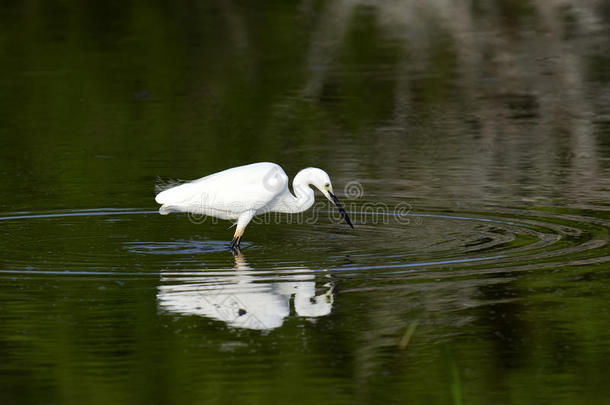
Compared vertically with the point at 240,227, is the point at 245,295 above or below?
below

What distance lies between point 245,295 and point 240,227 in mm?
2185

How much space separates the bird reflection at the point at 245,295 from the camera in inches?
320

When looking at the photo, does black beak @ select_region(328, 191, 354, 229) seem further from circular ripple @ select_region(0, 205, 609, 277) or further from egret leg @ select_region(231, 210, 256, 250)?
egret leg @ select_region(231, 210, 256, 250)

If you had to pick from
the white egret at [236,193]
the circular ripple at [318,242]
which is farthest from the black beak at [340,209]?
the circular ripple at [318,242]

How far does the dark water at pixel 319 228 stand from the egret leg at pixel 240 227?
14cm

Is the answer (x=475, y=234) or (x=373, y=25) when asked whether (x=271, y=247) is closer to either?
(x=475, y=234)

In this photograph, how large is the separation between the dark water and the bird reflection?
3 cm

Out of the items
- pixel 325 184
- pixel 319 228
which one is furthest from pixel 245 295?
pixel 319 228

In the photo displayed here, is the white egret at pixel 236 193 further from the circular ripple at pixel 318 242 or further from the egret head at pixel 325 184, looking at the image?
the circular ripple at pixel 318 242

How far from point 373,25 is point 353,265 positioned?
62.2 feet

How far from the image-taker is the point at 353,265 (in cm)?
952

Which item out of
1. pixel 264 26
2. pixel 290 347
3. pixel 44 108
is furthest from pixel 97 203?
pixel 264 26

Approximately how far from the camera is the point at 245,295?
8570 millimetres

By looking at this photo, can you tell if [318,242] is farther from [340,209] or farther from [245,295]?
[245,295]
